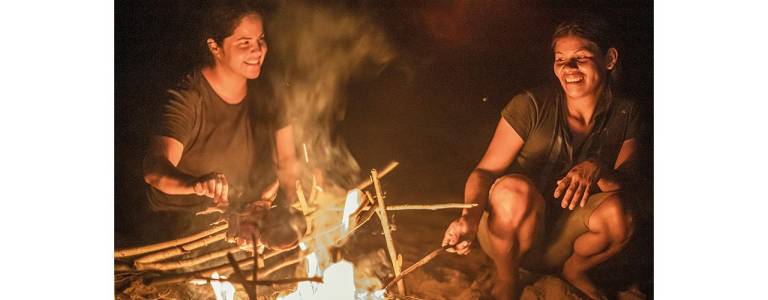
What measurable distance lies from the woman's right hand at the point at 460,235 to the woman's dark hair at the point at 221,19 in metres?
2.03

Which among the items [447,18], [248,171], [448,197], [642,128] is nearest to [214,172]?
[248,171]

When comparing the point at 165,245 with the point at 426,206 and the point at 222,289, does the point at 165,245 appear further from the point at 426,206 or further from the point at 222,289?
the point at 426,206

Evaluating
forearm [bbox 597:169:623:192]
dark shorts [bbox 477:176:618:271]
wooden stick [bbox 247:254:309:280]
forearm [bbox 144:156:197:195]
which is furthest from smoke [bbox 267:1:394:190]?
forearm [bbox 597:169:623:192]

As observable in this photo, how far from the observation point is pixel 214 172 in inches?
199

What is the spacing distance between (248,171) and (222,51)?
89 cm

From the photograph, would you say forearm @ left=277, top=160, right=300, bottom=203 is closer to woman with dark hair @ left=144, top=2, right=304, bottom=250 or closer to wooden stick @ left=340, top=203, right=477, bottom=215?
woman with dark hair @ left=144, top=2, right=304, bottom=250

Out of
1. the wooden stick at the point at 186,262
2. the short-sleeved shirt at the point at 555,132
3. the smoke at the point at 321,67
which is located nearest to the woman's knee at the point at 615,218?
the short-sleeved shirt at the point at 555,132

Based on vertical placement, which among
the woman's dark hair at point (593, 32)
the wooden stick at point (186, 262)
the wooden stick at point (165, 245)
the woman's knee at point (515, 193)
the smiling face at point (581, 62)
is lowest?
the wooden stick at point (186, 262)

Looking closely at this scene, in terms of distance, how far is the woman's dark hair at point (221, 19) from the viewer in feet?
16.5

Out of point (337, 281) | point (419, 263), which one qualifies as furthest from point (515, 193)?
point (337, 281)

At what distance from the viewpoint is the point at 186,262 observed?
201 inches

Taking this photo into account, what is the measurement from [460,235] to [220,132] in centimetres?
188

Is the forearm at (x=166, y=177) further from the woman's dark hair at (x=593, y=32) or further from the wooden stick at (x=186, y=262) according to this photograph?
the woman's dark hair at (x=593, y=32)

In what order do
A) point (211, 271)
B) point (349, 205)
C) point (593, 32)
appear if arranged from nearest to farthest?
point (593, 32) < point (349, 205) < point (211, 271)
